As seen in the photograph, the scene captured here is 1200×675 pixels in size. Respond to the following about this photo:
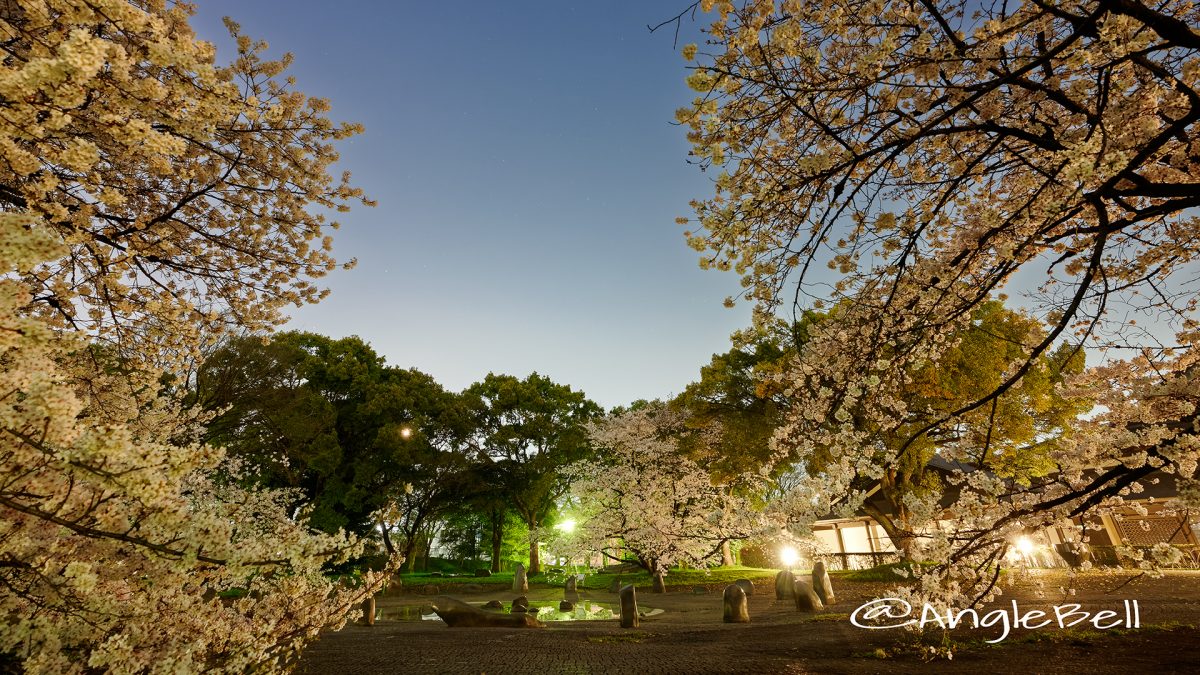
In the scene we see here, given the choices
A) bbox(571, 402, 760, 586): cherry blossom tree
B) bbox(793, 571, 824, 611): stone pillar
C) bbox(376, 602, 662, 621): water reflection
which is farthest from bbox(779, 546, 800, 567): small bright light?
bbox(793, 571, 824, 611): stone pillar

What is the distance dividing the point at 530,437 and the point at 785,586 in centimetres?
1867

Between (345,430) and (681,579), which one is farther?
(345,430)

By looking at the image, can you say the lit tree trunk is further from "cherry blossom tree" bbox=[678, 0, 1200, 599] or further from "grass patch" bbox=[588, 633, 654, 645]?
"cherry blossom tree" bbox=[678, 0, 1200, 599]

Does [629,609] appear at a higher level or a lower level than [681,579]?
higher

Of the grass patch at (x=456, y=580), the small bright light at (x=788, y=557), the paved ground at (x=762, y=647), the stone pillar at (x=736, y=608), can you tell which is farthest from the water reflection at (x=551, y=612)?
the small bright light at (x=788, y=557)

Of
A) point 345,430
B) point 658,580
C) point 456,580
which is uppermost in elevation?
point 345,430

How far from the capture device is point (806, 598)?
43.1 feet

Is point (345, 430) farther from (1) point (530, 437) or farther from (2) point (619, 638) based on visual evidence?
(2) point (619, 638)

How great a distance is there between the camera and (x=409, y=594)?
23438 millimetres

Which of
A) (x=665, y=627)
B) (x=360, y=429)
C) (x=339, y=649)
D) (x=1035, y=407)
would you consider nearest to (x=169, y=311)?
(x=339, y=649)

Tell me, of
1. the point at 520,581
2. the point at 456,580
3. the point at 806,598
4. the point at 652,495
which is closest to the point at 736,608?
the point at 806,598

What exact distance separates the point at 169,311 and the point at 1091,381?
1268cm

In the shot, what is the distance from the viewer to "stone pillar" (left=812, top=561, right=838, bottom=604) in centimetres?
1406
